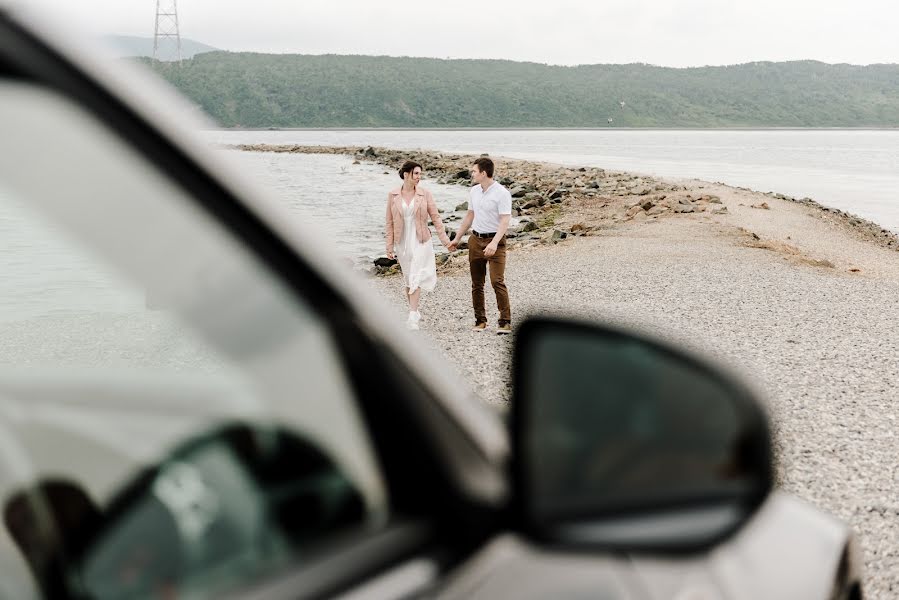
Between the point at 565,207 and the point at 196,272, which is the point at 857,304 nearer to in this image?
the point at 196,272

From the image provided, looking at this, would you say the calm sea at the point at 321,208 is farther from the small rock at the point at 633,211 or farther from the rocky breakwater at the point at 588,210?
the small rock at the point at 633,211

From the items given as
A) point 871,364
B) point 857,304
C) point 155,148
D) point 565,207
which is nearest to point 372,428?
point 155,148

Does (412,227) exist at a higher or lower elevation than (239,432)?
lower

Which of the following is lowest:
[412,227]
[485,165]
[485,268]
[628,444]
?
[485,268]

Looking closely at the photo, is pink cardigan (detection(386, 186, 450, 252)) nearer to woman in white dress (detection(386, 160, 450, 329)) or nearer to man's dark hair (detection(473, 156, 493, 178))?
woman in white dress (detection(386, 160, 450, 329))

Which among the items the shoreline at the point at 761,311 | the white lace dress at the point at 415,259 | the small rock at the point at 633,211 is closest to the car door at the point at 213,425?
the shoreline at the point at 761,311

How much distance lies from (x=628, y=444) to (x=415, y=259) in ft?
31.5

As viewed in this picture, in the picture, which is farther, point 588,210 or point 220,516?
point 588,210

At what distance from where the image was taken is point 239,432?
1164 mm

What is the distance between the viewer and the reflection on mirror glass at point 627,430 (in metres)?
1.12

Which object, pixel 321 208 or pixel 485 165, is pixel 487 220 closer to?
pixel 485 165

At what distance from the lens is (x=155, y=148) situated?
3.06ft

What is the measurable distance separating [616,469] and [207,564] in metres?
0.51

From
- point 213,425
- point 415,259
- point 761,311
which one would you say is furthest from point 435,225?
→ point 213,425
